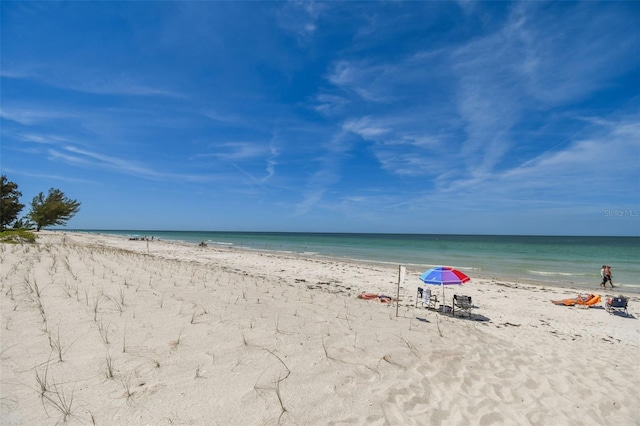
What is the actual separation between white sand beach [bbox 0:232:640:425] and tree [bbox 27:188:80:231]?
48607 millimetres

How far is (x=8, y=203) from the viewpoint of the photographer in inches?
1188

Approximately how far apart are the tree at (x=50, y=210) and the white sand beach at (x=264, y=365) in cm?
4861

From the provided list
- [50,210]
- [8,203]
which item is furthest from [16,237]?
[50,210]

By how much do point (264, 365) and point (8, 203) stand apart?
41.2m

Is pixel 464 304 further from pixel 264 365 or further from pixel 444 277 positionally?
pixel 264 365

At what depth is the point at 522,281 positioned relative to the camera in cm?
2123

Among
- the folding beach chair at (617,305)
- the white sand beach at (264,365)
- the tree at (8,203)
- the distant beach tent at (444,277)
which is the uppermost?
the tree at (8,203)

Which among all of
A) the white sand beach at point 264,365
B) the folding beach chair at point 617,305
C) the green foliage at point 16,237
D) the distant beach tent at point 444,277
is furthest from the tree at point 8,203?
the folding beach chair at point 617,305

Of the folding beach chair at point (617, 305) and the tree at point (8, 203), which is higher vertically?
the tree at point (8, 203)

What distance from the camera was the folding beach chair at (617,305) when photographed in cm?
1228

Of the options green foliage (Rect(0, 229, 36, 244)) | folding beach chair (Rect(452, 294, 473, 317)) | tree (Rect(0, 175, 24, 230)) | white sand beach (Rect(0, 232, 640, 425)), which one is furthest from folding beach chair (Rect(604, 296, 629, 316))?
tree (Rect(0, 175, 24, 230))

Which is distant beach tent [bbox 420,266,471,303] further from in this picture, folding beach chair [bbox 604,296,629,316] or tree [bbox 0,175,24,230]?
tree [bbox 0,175,24,230]

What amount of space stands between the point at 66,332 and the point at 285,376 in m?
3.81

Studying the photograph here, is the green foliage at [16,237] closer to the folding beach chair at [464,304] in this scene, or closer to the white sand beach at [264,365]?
the white sand beach at [264,365]
